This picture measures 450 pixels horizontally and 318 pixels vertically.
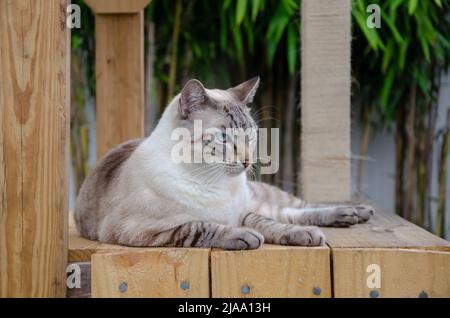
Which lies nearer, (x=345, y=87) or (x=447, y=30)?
(x=345, y=87)

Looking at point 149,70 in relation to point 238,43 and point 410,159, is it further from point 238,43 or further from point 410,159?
point 410,159

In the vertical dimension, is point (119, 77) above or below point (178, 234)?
above

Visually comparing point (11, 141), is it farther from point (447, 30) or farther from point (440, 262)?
point (447, 30)

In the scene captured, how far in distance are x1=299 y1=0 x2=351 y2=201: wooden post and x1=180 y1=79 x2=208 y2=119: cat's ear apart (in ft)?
2.20

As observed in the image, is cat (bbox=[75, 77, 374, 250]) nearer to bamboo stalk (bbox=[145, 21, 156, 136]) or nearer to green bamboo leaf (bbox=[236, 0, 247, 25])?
green bamboo leaf (bbox=[236, 0, 247, 25])

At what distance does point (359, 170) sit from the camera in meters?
3.81

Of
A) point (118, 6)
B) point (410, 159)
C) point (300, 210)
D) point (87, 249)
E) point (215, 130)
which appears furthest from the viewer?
point (410, 159)

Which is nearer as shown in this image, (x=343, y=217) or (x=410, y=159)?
(x=343, y=217)

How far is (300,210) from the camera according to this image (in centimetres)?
227

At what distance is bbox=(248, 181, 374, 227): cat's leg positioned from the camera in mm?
2141

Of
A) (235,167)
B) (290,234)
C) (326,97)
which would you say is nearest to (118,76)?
(326,97)

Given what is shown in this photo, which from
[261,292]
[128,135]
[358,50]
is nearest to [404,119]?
[358,50]

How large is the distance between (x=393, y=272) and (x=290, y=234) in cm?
33

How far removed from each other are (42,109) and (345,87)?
4.36 ft
